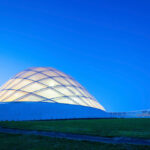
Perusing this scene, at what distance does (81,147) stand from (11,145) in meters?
3.24

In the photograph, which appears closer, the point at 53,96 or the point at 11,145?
the point at 11,145

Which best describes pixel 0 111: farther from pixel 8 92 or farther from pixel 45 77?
pixel 45 77

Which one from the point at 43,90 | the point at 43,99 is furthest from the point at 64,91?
the point at 43,99

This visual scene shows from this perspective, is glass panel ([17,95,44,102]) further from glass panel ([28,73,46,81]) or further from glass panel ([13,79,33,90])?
glass panel ([28,73,46,81])

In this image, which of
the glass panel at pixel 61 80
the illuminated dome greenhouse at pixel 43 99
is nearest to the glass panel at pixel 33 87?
the illuminated dome greenhouse at pixel 43 99

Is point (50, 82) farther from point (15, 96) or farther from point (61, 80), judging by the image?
point (15, 96)

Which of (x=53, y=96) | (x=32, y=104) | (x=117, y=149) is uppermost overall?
(x=53, y=96)

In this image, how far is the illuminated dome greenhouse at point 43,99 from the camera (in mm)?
26297

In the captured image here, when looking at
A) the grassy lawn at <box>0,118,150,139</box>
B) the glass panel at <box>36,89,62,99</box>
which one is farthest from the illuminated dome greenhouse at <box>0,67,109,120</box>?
the grassy lawn at <box>0,118,150,139</box>

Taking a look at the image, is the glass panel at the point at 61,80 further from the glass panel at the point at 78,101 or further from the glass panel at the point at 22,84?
the glass panel at the point at 22,84

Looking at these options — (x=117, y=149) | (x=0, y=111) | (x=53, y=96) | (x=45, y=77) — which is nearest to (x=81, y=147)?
(x=117, y=149)

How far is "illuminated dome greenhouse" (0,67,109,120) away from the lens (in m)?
26.3

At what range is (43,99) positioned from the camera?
30344 mm

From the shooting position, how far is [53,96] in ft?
103
